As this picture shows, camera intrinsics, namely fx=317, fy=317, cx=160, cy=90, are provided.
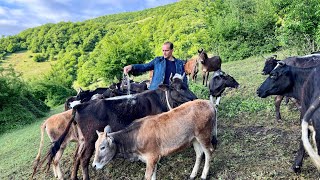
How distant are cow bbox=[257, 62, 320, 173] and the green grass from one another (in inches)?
2884

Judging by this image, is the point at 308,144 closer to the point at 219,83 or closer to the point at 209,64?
the point at 219,83

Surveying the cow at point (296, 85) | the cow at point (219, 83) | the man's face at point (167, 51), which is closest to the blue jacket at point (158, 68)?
the man's face at point (167, 51)

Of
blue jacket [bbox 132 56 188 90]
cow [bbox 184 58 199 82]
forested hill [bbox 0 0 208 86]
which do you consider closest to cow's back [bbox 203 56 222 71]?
cow [bbox 184 58 199 82]

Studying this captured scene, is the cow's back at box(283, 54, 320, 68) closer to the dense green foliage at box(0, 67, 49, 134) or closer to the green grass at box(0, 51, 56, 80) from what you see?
the dense green foliage at box(0, 67, 49, 134)

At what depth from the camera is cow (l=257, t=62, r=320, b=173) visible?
4.90 metres

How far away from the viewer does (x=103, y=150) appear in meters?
5.14

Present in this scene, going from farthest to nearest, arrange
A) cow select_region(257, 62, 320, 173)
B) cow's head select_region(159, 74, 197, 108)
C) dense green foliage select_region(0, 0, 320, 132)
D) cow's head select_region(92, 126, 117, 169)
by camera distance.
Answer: dense green foliage select_region(0, 0, 320, 132), cow's head select_region(159, 74, 197, 108), cow's head select_region(92, 126, 117, 169), cow select_region(257, 62, 320, 173)

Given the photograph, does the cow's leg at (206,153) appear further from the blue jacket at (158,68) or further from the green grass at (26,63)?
the green grass at (26,63)

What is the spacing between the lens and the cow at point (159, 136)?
5.22 m

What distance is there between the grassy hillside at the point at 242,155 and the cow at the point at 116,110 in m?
1.05

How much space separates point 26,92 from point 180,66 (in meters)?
17.8

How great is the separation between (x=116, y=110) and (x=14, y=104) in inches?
610

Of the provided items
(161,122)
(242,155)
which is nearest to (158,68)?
(161,122)

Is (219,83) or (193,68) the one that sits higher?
(219,83)
